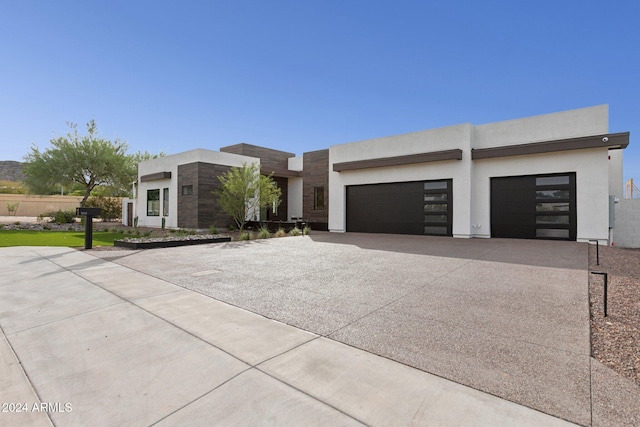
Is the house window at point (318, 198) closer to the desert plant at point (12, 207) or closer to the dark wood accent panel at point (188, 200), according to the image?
the dark wood accent panel at point (188, 200)

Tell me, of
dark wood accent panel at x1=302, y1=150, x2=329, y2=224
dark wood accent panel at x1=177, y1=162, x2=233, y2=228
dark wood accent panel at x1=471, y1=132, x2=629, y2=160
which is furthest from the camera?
dark wood accent panel at x1=302, y1=150, x2=329, y2=224

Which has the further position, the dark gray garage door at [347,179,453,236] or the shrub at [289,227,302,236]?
the shrub at [289,227,302,236]

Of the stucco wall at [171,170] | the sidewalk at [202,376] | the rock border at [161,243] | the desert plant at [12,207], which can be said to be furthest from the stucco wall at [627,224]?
the desert plant at [12,207]

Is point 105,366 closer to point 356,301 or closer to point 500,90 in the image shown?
point 356,301

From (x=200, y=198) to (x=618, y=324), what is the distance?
716 inches

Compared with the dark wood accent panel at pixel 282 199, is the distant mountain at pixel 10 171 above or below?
above

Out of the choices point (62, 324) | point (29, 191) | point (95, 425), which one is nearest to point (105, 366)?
point (95, 425)

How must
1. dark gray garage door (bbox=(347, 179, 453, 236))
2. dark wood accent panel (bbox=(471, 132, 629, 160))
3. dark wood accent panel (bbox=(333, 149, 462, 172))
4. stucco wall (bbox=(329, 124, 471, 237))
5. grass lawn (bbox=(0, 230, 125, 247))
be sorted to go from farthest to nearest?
dark gray garage door (bbox=(347, 179, 453, 236))
stucco wall (bbox=(329, 124, 471, 237))
dark wood accent panel (bbox=(333, 149, 462, 172))
grass lawn (bbox=(0, 230, 125, 247))
dark wood accent panel (bbox=(471, 132, 629, 160))

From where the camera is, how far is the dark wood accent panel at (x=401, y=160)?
1371 cm

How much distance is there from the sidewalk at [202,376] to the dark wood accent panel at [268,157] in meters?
18.8

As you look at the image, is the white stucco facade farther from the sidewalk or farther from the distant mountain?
the distant mountain

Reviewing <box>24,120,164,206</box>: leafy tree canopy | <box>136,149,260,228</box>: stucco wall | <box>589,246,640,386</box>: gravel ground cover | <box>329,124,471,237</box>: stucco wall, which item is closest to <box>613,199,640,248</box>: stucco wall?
<box>329,124,471,237</box>: stucco wall

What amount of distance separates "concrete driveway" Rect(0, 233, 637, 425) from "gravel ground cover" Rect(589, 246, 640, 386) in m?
0.15

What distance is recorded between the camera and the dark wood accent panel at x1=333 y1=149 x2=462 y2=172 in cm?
1371
